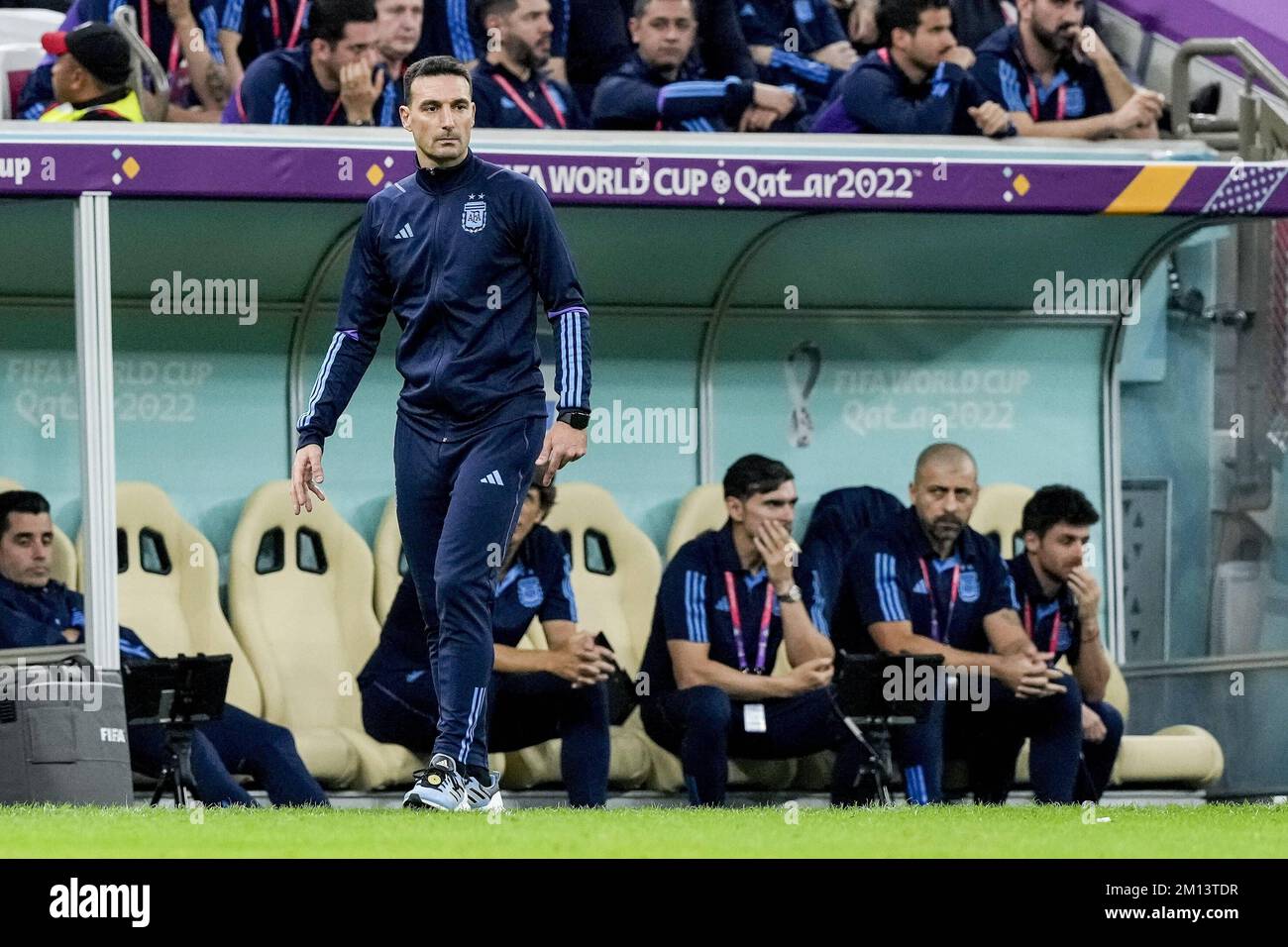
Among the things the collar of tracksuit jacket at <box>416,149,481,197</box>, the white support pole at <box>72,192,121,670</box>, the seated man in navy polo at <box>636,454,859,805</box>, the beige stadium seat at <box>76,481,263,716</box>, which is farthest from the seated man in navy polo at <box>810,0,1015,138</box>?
the collar of tracksuit jacket at <box>416,149,481,197</box>

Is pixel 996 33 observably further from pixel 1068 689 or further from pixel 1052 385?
pixel 1068 689

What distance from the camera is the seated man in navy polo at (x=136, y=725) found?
7738 mm

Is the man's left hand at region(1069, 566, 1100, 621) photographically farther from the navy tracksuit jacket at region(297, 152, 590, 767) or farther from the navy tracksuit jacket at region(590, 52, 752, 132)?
the navy tracksuit jacket at region(297, 152, 590, 767)

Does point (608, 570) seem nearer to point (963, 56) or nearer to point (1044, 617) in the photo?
point (1044, 617)

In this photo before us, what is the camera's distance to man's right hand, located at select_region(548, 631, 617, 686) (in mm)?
8008

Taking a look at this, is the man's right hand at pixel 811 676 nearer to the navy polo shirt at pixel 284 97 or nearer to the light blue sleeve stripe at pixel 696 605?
the light blue sleeve stripe at pixel 696 605

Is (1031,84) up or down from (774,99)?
up

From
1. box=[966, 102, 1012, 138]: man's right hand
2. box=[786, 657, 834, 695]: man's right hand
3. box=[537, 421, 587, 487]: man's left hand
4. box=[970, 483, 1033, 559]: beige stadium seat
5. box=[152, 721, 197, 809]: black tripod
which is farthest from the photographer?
box=[970, 483, 1033, 559]: beige stadium seat

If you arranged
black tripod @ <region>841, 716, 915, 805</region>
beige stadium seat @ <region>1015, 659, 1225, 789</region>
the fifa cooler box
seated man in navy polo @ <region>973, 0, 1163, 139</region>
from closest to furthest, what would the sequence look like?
the fifa cooler box, black tripod @ <region>841, 716, 915, 805</region>, beige stadium seat @ <region>1015, 659, 1225, 789</region>, seated man in navy polo @ <region>973, 0, 1163, 139</region>

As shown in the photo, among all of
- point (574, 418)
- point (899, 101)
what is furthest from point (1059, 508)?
point (574, 418)

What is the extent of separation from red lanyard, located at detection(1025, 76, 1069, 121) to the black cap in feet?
11.7

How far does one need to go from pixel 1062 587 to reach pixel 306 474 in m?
3.72

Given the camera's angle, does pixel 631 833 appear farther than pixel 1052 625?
No

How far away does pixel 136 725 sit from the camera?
779 centimetres
